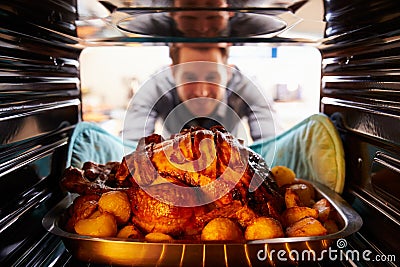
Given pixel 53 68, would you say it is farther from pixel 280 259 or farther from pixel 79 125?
pixel 280 259

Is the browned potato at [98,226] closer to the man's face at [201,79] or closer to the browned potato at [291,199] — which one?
the browned potato at [291,199]

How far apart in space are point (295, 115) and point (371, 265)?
3.20ft

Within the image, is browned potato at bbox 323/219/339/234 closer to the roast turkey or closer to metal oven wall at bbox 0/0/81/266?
the roast turkey

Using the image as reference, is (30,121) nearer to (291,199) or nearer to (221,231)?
(221,231)

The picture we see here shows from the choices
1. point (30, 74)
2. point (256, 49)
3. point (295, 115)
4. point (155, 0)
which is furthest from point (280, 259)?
point (295, 115)

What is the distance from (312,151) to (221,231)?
574 mm

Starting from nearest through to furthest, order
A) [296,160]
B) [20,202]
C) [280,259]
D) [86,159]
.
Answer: [280,259] < [20,202] < [86,159] < [296,160]

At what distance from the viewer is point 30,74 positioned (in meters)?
0.89

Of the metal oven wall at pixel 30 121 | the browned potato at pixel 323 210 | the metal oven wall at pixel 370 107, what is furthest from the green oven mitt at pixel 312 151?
the metal oven wall at pixel 30 121

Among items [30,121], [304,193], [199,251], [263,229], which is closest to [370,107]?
[304,193]

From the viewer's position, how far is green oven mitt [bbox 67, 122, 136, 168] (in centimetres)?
115

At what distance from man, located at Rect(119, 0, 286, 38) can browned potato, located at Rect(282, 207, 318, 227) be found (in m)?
0.42

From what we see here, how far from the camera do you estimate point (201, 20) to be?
0.94 m

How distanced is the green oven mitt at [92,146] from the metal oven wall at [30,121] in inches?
1.6
